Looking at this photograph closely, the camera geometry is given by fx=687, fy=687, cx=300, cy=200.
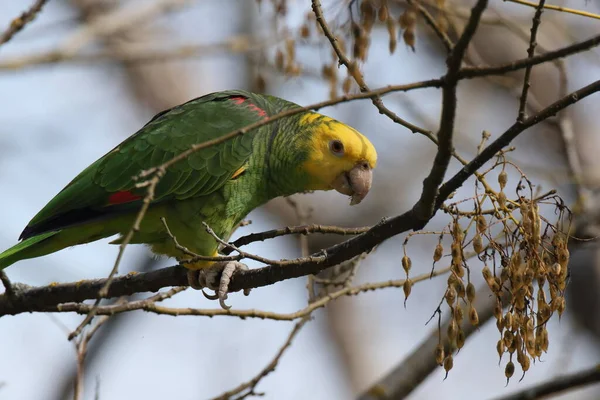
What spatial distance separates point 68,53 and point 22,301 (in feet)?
8.18

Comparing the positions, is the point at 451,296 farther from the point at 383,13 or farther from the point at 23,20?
the point at 23,20

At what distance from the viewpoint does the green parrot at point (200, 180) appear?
3.47 metres

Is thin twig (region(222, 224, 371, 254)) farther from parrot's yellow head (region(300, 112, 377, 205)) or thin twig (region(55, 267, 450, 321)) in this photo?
parrot's yellow head (region(300, 112, 377, 205))

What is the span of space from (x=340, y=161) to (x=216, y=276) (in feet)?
2.93

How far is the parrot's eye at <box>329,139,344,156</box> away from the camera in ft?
12.0

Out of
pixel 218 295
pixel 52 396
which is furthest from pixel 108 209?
pixel 52 396

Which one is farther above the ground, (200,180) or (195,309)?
(200,180)

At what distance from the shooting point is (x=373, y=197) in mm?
9148

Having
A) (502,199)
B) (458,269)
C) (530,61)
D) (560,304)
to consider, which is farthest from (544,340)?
(530,61)

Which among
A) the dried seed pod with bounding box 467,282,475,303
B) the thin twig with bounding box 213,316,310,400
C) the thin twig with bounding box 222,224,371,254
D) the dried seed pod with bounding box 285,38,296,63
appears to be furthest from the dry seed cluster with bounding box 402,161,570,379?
the dried seed pod with bounding box 285,38,296,63

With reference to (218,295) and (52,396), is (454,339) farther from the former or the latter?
A: (52,396)

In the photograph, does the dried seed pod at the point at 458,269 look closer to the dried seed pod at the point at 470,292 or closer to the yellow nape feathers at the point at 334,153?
the dried seed pod at the point at 470,292

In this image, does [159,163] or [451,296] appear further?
[159,163]

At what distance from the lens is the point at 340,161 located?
12.0 ft
